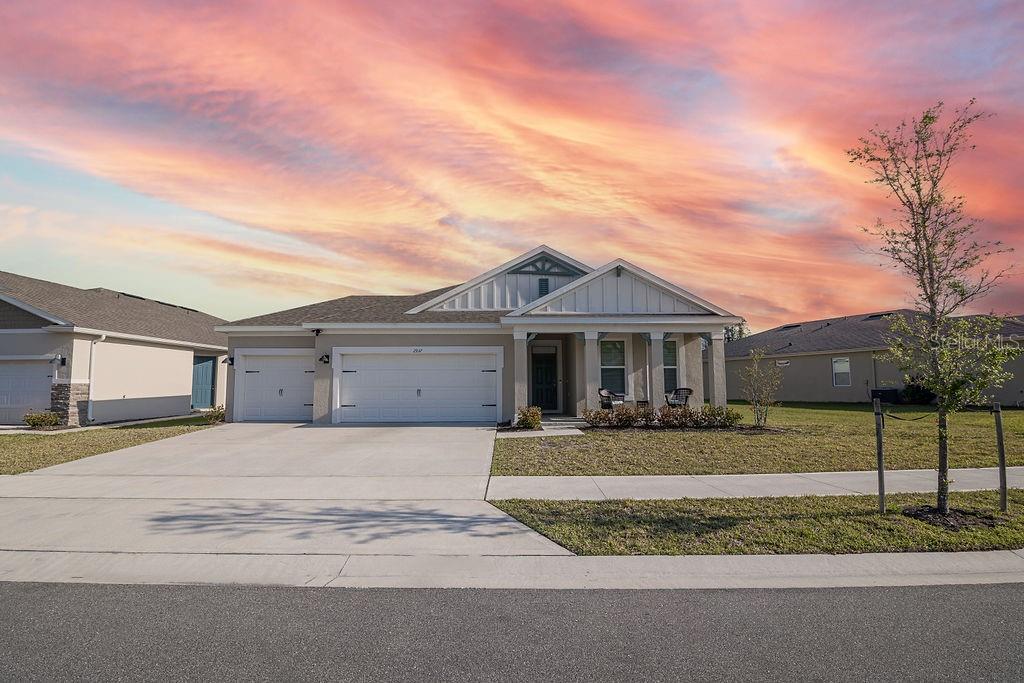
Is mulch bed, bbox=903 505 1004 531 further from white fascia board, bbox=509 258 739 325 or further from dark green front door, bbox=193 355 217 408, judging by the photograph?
dark green front door, bbox=193 355 217 408

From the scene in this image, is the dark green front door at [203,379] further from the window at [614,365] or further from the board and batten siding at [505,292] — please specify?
the window at [614,365]

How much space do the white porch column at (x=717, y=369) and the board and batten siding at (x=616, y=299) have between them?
39.7 inches

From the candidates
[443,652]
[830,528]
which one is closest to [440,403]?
[830,528]

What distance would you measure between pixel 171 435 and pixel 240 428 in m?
1.99

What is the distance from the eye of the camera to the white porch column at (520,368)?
17422 millimetres

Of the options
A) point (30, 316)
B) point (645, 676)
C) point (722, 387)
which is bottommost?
point (645, 676)

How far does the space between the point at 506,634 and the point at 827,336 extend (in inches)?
1313

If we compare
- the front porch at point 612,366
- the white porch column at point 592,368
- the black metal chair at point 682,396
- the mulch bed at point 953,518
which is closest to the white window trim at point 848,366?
the front porch at point 612,366

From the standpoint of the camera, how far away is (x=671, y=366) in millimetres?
20172

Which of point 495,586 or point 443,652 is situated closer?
point 443,652

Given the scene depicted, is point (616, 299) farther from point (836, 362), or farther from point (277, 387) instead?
point (836, 362)

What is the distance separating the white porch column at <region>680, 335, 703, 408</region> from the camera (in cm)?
1941

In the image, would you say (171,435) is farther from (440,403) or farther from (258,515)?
(258,515)

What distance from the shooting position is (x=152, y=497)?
8.11 m
